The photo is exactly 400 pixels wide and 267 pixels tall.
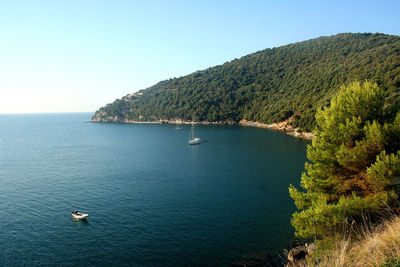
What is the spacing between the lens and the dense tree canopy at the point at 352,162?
50.9 feet

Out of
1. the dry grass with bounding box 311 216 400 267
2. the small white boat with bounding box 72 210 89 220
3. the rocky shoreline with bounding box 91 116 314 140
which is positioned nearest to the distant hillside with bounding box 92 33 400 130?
the rocky shoreline with bounding box 91 116 314 140

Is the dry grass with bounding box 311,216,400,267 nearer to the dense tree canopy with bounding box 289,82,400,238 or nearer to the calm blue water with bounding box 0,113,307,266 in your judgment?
the dense tree canopy with bounding box 289,82,400,238

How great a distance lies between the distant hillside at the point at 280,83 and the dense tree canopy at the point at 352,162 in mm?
56520

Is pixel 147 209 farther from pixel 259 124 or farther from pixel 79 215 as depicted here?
pixel 259 124

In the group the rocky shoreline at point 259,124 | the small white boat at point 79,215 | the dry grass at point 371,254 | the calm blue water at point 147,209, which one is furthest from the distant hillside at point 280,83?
the small white boat at point 79,215

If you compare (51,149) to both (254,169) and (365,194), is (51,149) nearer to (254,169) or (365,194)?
(254,169)

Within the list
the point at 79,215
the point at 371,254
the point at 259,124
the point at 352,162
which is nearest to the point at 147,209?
the point at 79,215

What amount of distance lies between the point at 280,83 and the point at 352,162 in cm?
13820

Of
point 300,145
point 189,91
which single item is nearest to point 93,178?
point 300,145

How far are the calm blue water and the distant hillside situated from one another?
155ft

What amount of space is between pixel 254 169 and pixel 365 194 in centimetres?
3127

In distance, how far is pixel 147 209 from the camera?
30922 mm

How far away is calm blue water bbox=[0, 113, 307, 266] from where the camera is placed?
2216 cm

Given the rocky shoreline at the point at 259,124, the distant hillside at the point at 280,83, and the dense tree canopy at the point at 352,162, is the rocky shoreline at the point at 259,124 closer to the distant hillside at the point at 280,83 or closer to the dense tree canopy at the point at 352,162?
the distant hillside at the point at 280,83
